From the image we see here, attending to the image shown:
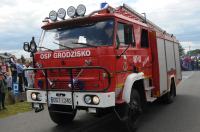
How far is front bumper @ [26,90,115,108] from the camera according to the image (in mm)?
6895

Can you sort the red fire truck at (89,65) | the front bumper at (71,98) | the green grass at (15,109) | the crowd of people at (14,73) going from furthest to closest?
the crowd of people at (14,73) < the green grass at (15,109) < the red fire truck at (89,65) < the front bumper at (71,98)

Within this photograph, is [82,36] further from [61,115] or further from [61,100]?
[61,115]

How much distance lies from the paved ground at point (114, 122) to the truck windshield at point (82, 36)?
2.11 meters

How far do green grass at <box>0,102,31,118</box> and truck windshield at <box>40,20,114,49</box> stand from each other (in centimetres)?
394

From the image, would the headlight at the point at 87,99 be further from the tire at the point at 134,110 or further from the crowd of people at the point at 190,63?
the crowd of people at the point at 190,63

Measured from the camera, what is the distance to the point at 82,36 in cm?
779

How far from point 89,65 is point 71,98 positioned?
2.59 ft

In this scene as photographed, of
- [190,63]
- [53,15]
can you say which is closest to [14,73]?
[53,15]

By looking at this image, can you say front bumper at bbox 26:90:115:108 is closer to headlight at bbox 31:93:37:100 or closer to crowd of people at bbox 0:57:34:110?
headlight at bbox 31:93:37:100

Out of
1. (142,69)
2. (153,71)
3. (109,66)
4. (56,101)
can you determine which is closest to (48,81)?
(56,101)

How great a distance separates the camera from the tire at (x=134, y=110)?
7809 mm

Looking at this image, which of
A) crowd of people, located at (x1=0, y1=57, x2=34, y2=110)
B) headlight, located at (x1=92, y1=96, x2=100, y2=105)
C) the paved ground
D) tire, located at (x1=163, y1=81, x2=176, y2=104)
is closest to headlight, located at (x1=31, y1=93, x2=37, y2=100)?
the paved ground

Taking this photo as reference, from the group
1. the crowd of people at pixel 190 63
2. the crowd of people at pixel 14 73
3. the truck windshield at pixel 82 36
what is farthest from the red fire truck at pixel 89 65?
the crowd of people at pixel 190 63

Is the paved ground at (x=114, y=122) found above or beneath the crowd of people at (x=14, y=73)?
beneath
